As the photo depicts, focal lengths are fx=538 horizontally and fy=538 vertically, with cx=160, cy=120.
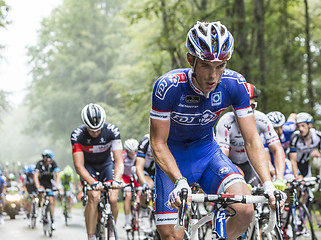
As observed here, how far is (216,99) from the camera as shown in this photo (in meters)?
4.46

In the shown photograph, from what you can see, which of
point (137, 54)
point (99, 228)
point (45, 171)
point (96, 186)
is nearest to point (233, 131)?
point (96, 186)

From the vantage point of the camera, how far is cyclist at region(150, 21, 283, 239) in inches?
158

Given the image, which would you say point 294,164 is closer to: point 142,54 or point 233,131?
point 233,131

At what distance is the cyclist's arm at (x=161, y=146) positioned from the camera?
13.6 feet

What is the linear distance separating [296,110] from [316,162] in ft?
28.9

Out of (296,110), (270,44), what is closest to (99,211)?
(296,110)

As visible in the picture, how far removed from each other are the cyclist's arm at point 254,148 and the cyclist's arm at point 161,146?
64 cm

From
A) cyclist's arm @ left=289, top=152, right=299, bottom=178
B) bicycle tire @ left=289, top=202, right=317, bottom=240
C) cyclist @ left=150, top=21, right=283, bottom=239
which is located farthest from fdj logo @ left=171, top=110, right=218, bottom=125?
cyclist's arm @ left=289, top=152, right=299, bottom=178

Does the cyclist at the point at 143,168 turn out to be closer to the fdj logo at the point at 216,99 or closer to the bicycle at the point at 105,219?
the bicycle at the point at 105,219

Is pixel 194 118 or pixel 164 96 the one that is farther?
pixel 194 118

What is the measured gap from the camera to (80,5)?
143ft

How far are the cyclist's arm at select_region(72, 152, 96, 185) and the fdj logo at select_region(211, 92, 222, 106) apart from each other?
368cm

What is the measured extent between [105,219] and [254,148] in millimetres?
3779

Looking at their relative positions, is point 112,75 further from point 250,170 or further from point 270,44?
point 250,170
